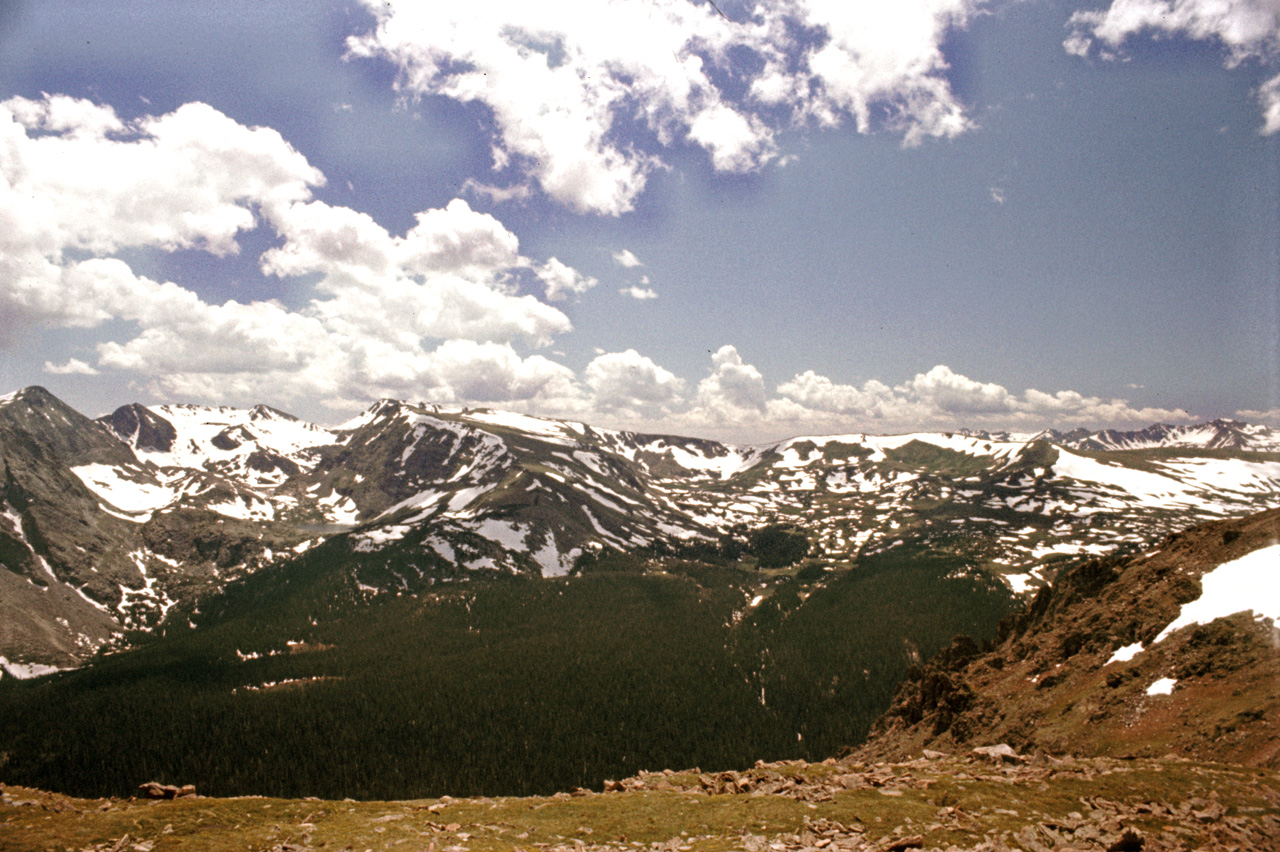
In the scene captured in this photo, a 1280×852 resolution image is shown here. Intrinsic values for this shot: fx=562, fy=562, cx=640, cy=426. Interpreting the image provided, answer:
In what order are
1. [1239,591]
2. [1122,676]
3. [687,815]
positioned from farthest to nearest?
1. [1239,591]
2. [1122,676]
3. [687,815]

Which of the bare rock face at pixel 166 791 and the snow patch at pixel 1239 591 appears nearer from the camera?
the bare rock face at pixel 166 791

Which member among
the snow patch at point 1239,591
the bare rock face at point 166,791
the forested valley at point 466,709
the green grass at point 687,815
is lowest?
the forested valley at point 466,709

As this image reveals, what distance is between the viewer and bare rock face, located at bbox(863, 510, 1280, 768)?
35000 millimetres

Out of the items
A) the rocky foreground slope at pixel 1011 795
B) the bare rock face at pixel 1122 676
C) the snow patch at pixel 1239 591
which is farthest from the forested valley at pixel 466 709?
the snow patch at pixel 1239 591

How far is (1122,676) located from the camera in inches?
1729

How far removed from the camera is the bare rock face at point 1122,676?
115ft

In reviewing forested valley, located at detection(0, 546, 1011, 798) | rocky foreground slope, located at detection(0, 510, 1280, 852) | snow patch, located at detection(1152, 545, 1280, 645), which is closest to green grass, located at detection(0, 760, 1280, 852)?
rocky foreground slope, located at detection(0, 510, 1280, 852)

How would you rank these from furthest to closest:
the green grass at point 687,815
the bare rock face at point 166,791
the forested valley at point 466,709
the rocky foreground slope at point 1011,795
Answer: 1. the forested valley at point 466,709
2. the bare rock face at point 166,791
3. the green grass at point 687,815
4. the rocky foreground slope at point 1011,795

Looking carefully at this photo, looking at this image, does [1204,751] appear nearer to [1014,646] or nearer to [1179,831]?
[1179,831]

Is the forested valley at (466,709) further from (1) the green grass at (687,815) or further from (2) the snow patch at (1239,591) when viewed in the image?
(1) the green grass at (687,815)

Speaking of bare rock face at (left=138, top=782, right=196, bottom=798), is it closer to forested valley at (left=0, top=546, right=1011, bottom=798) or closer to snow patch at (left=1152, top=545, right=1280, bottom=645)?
snow patch at (left=1152, top=545, right=1280, bottom=645)

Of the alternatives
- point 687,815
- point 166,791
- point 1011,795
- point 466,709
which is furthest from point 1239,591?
point 466,709

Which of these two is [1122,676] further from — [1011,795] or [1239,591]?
[1011,795]

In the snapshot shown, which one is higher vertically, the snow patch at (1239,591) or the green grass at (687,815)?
the snow patch at (1239,591)
